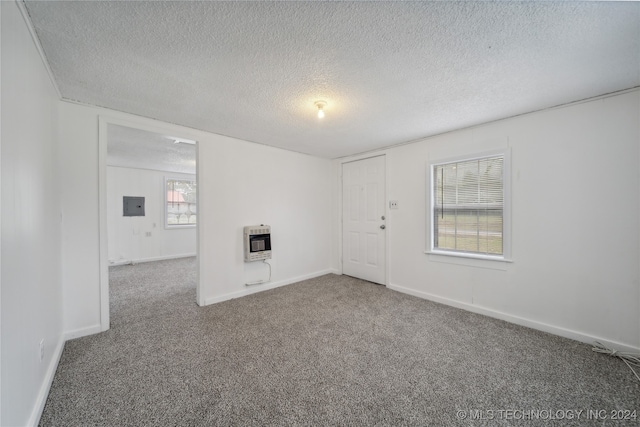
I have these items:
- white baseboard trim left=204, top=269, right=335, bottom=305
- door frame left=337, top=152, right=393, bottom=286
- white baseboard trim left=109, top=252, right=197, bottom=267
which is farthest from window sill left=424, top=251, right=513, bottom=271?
white baseboard trim left=109, top=252, right=197, bottom=267

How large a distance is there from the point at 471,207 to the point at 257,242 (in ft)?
9.38

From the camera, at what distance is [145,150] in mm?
4121

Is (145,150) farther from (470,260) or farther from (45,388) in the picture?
(470,260)

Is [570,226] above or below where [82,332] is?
above

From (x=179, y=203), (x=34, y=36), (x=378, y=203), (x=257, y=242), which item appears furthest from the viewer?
(x=179, y=203)

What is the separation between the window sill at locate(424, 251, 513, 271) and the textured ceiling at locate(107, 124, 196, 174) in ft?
11.9

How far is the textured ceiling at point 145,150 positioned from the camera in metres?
3.29

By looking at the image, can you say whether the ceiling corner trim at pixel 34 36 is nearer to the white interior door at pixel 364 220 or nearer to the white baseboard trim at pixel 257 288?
the white baseboard trim at pixel 257 288

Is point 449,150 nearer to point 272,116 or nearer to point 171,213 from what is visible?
point 272,116

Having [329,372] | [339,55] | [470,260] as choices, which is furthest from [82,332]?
[470,260]

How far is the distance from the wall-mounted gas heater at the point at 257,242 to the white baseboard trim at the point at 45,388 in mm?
1900

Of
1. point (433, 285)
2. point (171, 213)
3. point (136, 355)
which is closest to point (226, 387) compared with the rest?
point (136, 355)

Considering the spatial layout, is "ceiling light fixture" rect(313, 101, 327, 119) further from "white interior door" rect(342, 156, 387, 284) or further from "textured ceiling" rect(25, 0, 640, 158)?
"white interior door" rect(342, 156, 387, 284)

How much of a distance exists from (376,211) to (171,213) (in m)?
5.29
